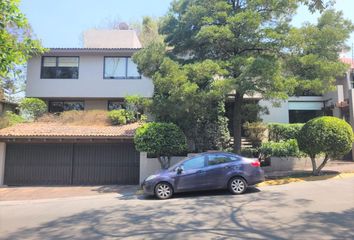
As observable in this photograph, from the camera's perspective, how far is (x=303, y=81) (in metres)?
16.6

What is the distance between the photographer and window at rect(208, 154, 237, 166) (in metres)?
13.8

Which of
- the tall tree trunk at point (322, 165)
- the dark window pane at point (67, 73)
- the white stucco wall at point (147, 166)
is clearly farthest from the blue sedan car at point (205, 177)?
the dark window pane at point (67, 73)

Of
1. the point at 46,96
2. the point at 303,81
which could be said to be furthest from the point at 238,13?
the point at 46,96

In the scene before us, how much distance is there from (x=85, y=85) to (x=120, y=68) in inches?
102

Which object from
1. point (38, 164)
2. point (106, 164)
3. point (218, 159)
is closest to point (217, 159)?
point (218, 159)

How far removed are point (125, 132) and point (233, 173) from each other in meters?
7.98

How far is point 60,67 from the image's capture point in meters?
26.1

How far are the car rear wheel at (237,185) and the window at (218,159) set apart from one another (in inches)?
28.3

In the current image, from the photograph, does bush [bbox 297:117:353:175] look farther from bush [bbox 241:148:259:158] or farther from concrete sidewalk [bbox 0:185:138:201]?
concrete sidewalk [bbox 0:185:138:201]

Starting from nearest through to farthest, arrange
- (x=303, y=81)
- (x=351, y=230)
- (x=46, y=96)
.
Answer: (x=351, y=230)
(x=303, y=81)
(x=46, y=96)

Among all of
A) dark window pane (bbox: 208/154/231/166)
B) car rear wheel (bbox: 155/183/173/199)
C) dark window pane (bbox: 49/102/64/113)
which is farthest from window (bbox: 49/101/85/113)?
dark window pane (bbox: 208/154/231/166)

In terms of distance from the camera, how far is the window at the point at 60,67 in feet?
85.6

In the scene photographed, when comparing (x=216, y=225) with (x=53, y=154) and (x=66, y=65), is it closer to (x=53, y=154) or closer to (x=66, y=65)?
(x=53, y=154)

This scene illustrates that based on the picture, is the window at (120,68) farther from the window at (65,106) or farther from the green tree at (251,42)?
the green tree at (251,42)
